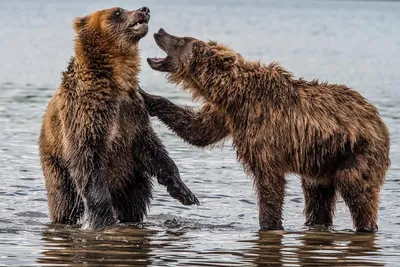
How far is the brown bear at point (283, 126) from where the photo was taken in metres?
10.0

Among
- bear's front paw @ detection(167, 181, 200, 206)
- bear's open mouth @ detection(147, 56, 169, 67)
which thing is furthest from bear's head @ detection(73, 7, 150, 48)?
bear's front paw @ detection(167, 181, 200, 206)

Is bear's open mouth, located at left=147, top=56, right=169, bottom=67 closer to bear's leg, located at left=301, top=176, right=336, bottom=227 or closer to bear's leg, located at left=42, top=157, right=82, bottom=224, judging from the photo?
bear's leg, located at left=42, top=157, right=82, bottom=224

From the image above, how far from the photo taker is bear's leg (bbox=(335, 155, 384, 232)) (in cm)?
1002

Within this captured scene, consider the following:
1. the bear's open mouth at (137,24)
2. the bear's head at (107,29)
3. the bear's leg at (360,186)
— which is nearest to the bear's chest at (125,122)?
the bear's head at (107,29)

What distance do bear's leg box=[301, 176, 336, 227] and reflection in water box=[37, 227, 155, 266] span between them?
1573mm

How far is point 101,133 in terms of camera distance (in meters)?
9.89

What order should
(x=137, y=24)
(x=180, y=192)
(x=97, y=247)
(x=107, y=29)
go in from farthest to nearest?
(x=180, y=192) < (x=137, y=24) < (x=107, y=29) < (x=97, y=247)

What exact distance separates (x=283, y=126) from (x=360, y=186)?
2.79ft

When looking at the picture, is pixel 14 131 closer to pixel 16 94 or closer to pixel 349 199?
pixel 16 94

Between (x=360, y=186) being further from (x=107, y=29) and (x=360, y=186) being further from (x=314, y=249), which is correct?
(x=107, y=29)

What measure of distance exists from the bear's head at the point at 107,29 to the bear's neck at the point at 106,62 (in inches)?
1.1

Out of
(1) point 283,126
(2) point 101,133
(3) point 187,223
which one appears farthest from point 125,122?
(1) point 283,126

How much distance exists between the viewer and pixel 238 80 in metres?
10.2

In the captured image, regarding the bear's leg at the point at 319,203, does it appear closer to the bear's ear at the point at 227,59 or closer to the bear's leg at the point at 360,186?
the bear's leg at the point at 360,186
